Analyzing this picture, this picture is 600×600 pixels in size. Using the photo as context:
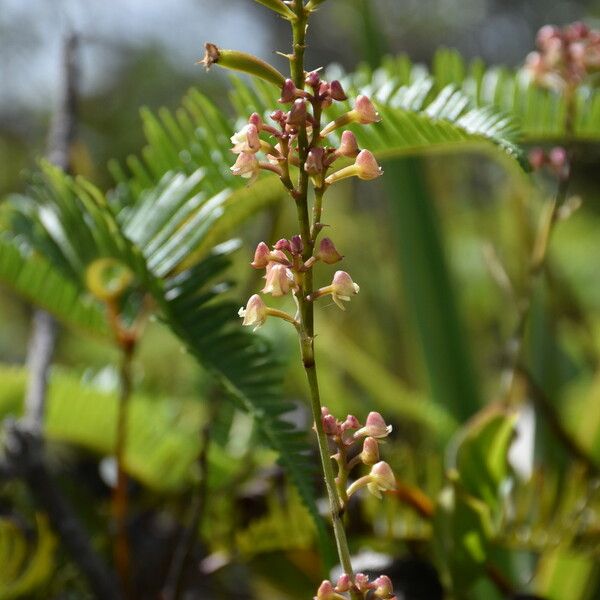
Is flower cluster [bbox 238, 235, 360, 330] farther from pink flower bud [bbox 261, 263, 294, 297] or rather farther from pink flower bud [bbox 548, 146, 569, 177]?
pink flower bud [bbox 548, 146, 569, 177]

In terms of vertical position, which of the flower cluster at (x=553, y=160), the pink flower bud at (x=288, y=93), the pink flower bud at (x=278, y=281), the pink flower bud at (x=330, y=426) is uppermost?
the pink flower bud at (x=288, y=93)

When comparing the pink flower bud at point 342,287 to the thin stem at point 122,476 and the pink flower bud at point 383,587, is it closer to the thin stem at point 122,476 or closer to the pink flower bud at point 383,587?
the pink flower bud at point 383,587

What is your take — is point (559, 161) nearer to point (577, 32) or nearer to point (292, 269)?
point (577, 32)

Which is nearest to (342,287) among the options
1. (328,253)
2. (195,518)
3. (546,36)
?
(328,253)

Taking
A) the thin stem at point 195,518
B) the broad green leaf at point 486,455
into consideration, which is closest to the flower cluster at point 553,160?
the broad green leaf at point 486,455

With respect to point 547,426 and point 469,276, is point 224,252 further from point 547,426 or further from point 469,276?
point 469,276

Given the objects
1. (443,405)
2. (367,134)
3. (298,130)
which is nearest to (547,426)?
(443,405)
